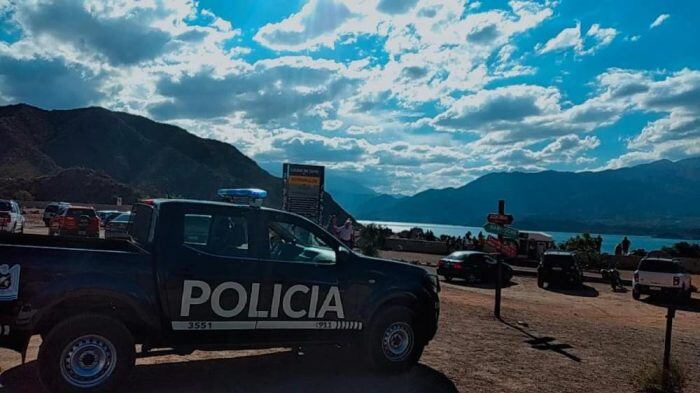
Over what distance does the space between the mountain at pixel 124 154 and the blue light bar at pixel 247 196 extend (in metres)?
88.0

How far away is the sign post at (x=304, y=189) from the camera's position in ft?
84.3

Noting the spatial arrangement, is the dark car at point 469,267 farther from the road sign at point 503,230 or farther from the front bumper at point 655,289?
the road sign at point 503,230

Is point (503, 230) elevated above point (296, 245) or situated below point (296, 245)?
above

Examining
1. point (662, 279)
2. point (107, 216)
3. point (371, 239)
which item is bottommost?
point (662, 279)

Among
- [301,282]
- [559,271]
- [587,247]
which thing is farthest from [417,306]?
[587,247]

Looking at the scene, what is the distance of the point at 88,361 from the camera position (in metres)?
5.34

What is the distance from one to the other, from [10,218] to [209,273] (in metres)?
18.1

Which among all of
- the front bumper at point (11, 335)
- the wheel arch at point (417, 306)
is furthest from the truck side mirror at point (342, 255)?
the front bumper at point (11, 335)

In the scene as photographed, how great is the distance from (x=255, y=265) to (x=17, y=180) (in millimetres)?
89661

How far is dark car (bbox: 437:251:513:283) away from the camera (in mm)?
23391

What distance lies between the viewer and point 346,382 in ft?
21.5

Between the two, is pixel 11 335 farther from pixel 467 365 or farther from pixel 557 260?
pixel 557 260

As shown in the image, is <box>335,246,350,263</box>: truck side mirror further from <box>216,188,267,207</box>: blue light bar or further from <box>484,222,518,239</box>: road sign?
<box>484,222,518,239</box>: road sign

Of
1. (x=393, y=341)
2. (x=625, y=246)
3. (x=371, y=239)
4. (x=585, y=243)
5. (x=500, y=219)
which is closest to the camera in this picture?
(x=393, y=341)
